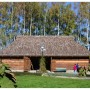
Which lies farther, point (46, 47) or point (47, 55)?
point (46, 47)

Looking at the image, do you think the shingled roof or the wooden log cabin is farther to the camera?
the shingled roof

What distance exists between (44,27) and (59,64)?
18.9m

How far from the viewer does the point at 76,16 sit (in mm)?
57281

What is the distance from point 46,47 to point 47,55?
7.67ft

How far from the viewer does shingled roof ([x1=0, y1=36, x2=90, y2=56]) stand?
135ft

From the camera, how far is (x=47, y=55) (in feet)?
133

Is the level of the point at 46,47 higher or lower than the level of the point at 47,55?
higher

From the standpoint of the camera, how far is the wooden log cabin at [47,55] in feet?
Answer: 133

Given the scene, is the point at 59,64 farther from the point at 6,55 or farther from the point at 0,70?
the point at 0,70

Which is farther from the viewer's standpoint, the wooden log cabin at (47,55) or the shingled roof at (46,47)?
the shingled roof at (46,47)

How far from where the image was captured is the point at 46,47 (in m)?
42.8

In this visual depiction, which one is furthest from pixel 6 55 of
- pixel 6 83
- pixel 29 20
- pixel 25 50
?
pixel 6 83

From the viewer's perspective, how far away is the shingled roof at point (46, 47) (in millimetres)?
41044

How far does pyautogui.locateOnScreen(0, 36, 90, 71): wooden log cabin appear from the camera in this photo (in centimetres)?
4050
